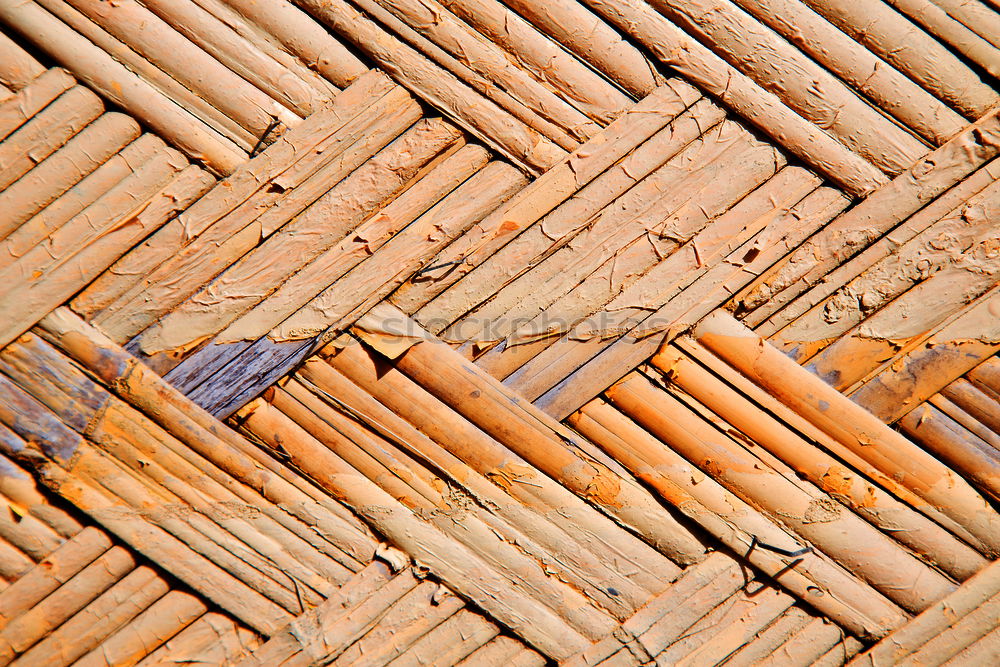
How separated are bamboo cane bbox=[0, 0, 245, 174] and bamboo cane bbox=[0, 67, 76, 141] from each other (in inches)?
1.0

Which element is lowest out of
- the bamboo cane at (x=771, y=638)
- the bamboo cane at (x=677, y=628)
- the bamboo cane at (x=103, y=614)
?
the bamboo cane at (x=771, y=638)

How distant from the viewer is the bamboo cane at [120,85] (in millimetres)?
1102

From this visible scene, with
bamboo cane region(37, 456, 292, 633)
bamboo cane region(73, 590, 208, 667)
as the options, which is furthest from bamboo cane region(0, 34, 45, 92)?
bamboo cane region(73, 590, 208, 667)

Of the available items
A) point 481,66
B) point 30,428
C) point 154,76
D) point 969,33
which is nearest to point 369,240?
point 481,66

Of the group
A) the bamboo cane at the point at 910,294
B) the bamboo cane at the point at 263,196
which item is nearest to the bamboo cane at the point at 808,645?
the bamboo cane at the point at 910,294

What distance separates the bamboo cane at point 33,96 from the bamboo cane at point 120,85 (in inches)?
1.0

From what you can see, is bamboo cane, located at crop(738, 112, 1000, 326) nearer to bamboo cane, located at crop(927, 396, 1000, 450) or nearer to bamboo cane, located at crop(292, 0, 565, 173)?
bamboo cane, located at crop(927, 396, 1000, 450)

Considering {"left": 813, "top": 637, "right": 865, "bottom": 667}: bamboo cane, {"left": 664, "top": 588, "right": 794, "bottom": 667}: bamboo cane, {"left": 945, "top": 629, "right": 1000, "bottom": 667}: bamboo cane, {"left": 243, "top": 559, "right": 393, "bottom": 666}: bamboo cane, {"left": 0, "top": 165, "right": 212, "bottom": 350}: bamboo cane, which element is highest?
{"left": 0, "top": 165, "right": 212, "bottom": 350}: bamboo cane

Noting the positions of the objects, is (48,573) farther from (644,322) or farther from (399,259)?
(644,322)

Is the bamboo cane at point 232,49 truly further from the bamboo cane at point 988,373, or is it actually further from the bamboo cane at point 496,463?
the bamboo cane at point 988,373

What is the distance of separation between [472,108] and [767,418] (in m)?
0.77

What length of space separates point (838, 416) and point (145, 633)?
1.33m

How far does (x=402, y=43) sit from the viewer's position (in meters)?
1.13

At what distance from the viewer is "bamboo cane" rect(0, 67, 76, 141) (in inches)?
43.7
